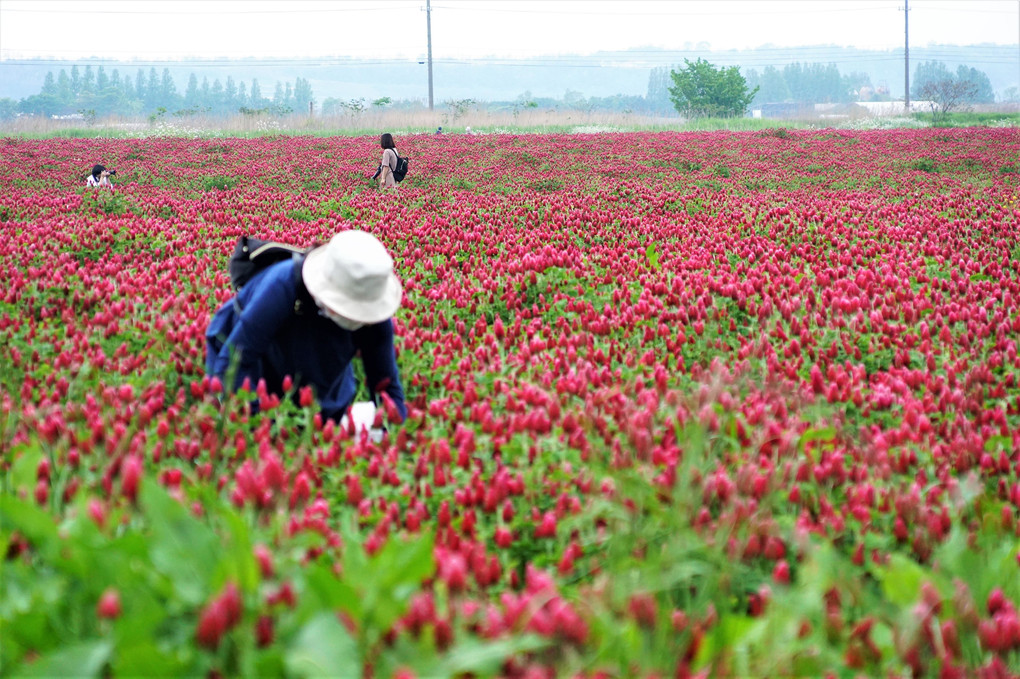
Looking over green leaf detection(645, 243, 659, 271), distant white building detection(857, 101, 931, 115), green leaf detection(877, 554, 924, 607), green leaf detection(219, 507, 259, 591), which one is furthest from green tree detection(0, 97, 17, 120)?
green leaf detection(877, 554, 924, 607)

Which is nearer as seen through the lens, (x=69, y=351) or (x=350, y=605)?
(x=350, y=605)

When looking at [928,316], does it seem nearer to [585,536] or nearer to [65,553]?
[585,536]

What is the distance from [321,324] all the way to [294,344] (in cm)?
16

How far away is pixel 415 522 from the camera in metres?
3.03

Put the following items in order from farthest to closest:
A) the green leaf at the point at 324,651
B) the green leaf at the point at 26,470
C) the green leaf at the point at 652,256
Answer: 1. the green leaf at the point at 652,256
2. the green leaf at the point at 26,470
3. the green leaf at the point at 324,651

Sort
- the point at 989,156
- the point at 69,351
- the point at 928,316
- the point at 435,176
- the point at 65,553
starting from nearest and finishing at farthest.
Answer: the point at 65,553 → the point at 69,351 → the point at 928,316 → the point at 435,176 → the point at 989,156

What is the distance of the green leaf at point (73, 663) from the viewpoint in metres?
1.78

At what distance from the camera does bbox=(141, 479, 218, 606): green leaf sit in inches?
80.0

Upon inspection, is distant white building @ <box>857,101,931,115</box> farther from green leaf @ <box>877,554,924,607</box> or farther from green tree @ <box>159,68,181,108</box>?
A: green tree @ <box>159,68,181,108</box>

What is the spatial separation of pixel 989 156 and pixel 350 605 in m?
22.4

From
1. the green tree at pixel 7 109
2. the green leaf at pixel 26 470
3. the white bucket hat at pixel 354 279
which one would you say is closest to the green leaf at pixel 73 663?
the green leaf at pixel 26 470

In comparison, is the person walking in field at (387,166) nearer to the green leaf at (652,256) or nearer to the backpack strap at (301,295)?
the green leaf at (652,256)

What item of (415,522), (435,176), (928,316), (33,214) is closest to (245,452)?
(415,522)

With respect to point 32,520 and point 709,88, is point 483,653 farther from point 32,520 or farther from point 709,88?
point 709,88
